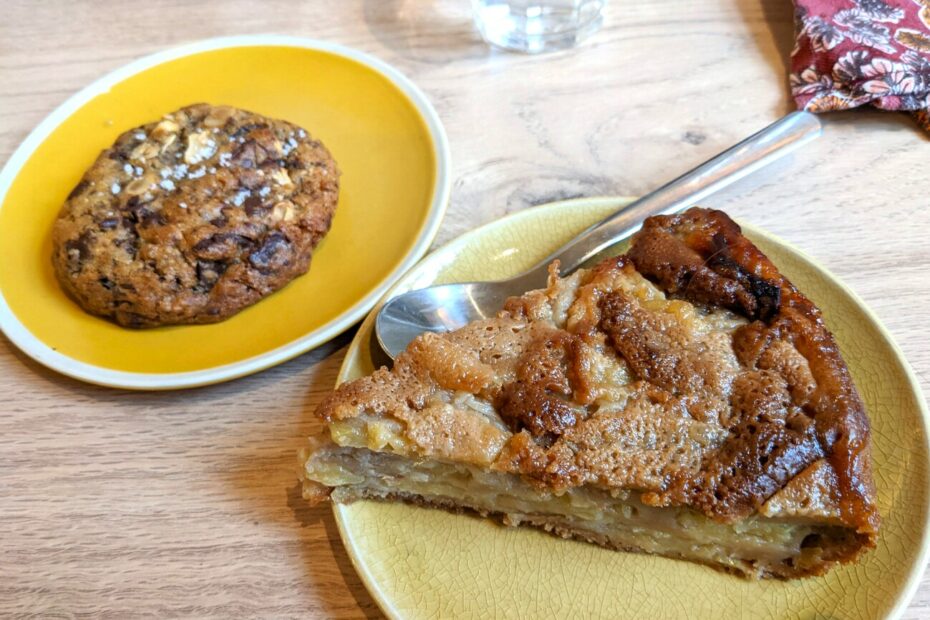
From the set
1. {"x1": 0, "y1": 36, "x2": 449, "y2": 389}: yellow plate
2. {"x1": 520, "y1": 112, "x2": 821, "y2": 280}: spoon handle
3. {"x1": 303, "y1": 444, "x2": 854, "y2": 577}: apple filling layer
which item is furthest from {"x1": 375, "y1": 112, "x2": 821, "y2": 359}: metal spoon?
{"x1": 303, "y1": 444, "x2": 854, "y2": 577}: apple filling layer

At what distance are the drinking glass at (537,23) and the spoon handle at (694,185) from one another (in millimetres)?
885

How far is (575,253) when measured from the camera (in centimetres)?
171

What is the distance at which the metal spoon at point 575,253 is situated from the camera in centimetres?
160

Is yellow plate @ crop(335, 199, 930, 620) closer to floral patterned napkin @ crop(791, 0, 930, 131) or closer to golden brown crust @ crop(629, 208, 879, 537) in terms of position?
golden brown crust @ crop(629, 208, 879, 537)

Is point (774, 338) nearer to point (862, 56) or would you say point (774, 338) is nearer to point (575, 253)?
point (575, 253)

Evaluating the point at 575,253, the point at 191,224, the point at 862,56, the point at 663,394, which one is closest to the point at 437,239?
the point at 575,253

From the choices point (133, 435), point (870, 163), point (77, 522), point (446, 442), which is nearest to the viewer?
point (446, 442)

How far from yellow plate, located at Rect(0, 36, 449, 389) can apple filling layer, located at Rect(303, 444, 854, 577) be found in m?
0.36

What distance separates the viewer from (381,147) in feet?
6.95

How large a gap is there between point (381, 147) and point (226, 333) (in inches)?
29.8

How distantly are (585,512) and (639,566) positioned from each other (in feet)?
0.48

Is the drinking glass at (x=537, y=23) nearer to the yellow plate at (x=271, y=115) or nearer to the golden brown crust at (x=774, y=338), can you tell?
the yellow plate at (x=271, y=115)

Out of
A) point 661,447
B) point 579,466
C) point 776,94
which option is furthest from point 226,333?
point 776,94

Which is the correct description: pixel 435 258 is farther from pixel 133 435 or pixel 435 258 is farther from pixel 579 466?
pixel 133 435
